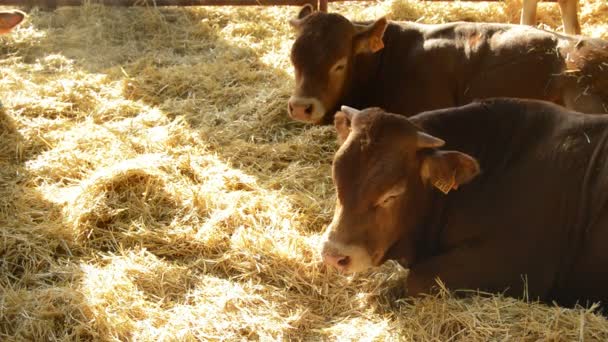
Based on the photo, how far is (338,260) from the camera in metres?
3.72

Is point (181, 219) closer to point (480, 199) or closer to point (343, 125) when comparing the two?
point (343, 125)

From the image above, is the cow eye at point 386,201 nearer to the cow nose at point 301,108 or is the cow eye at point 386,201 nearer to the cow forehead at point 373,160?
the cow forehead at point 373,160

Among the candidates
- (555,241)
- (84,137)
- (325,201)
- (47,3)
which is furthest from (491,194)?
(47,3)

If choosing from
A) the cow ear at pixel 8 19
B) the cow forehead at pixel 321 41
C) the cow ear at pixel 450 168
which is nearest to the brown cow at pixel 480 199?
the cow ear at pixel 450 168

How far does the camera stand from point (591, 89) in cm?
539

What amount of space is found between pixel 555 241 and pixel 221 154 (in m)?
3.06

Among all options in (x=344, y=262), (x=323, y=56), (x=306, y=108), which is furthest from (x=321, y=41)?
(x=344, y=262)

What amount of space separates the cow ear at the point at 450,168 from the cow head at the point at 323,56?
7.08 ft

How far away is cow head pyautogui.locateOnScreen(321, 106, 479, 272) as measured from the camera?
3.72 m

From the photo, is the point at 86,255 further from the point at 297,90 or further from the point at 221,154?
the point at 297,90

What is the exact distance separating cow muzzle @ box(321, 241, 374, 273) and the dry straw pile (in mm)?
367

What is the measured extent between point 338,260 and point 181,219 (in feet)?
5.34

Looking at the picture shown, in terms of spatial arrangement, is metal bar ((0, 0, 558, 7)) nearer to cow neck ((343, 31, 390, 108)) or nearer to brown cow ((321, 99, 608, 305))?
cow neck ((343, 31, 390, 108))

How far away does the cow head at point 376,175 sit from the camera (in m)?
3.72
